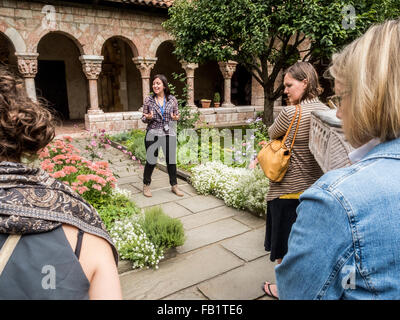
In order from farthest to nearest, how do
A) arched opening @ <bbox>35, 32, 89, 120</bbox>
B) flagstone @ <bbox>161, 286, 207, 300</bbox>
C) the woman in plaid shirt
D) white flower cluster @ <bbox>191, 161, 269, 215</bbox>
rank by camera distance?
arched opening @ <bbox>35, 32, 89, 120</bbox> → the woman in plaid shirt → white flower cluster @ <bbox>191, 161, 269, 215</bbox> → flagstone @ <bbox>161, 286, 207, 300</bbox>

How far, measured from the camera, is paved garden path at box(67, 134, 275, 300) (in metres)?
2.47

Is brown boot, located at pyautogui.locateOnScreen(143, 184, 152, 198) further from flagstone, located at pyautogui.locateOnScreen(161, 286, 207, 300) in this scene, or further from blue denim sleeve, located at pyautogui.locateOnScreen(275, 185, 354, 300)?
blue denim sleeve, located at pyautogui.locateOnScreen(275, 185, 354, 300)

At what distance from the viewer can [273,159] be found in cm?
211

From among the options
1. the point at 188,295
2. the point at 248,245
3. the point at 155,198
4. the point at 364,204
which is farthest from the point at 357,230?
the point at 155,198

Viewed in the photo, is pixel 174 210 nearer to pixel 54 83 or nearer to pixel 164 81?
pixel 164 81

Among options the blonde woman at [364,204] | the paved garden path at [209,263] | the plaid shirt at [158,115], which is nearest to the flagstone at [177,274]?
the paved garden path at [209,263]

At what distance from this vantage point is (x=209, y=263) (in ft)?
9.41

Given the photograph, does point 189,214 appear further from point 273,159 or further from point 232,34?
point 232,34

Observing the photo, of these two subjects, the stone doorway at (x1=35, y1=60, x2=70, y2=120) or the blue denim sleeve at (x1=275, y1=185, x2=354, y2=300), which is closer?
the blue denim sleeve at (x1=275, y1=185, x2=354, y2=300)

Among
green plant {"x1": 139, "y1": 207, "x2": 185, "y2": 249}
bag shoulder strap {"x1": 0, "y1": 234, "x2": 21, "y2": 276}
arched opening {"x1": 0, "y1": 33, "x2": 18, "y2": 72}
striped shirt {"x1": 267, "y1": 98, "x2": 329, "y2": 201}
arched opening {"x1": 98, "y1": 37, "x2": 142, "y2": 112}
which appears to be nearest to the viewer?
bag shoulder strap {"x1": 0, "y1": 234, "x2": 21, "y2": 276}

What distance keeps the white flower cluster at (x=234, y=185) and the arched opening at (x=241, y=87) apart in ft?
37.8

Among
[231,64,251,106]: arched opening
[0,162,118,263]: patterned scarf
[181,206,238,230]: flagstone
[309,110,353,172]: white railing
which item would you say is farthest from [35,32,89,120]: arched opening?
[0,162,118,263]: patterned scarf

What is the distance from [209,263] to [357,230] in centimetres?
237

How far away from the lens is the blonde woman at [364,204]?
66cm
